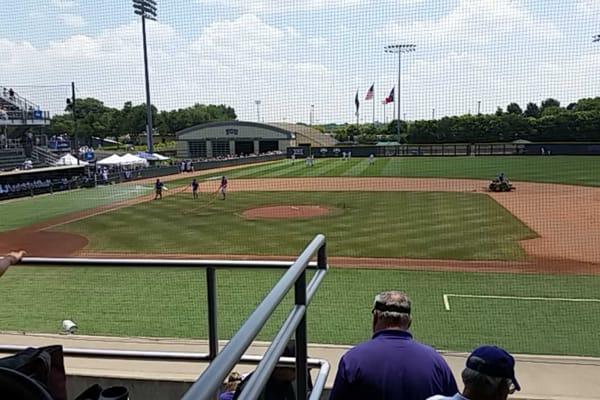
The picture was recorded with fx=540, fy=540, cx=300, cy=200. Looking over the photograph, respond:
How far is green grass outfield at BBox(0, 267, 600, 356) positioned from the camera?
6082 mm

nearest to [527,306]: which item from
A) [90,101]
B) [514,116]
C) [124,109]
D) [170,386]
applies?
[170,386]

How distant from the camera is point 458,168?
105 ft

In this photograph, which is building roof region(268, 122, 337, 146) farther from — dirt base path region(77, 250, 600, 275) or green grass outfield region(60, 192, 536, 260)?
dirt base path region(77, 250, 600, 275)

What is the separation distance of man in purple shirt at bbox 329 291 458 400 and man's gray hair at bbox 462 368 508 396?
0.57 ft

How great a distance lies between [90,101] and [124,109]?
7.38m

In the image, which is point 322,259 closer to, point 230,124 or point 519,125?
point 519,125

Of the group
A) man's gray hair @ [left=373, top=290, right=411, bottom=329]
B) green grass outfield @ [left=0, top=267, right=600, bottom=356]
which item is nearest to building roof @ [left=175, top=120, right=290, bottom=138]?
green grass outfield @ [left=0, top=267, right=600, bottom=356]

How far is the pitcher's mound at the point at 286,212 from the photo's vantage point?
1731 cm

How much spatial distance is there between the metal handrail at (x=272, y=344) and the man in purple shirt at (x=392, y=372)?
19.4 inches

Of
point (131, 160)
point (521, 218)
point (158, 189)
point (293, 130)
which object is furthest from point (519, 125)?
point (131, 160)

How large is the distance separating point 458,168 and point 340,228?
19.2m

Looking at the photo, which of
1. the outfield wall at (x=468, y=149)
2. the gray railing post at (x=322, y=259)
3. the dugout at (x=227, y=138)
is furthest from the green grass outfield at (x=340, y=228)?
the outfield wall at (x=468, y=149)

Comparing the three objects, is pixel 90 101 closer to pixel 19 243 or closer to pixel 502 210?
pixel 19 243

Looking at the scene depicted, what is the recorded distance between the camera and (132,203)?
2153 centimetres
